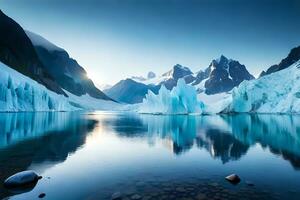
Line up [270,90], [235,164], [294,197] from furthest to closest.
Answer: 1. [270,90]
2. [235,164]
3. [294,197]

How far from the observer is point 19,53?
131 meters

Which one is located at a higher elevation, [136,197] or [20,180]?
[20,180]

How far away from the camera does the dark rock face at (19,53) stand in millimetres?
118137

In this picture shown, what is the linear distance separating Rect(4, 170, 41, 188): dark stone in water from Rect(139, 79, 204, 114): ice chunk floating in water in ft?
240

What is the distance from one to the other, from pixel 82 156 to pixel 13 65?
380 feet

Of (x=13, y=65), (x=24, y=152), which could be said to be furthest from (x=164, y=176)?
(x=13, y=65)

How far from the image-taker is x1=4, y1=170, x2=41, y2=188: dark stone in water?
10.5m

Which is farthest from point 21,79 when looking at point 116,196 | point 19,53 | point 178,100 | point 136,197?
point 136,197

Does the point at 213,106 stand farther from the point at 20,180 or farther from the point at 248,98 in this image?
the point at 20,180

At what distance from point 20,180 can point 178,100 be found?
74808 mm

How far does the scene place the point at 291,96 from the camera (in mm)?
74062

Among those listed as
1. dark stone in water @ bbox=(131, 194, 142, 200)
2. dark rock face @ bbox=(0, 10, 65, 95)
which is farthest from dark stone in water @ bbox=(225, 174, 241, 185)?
dark rock face @ bbox=(0, 10, 65, 95)

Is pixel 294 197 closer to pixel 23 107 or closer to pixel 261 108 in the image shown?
pixel 23 107

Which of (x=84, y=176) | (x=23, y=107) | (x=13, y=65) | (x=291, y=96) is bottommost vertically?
(x=84, y=176)
